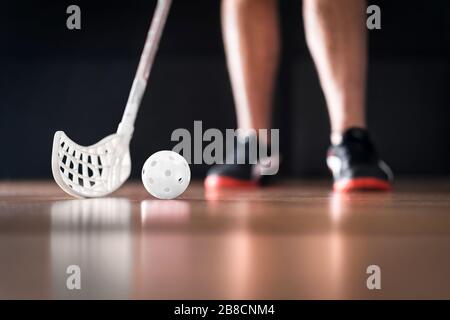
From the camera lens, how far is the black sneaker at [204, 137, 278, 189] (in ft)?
5.33

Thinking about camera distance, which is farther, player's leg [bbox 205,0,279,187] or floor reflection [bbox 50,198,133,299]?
player's leg [bbox 205,0,279,187]

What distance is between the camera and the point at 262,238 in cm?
67

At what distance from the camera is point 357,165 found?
1.44m

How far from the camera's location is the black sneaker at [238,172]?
64.0 inches

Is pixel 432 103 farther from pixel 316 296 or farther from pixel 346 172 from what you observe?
pixel 316 296

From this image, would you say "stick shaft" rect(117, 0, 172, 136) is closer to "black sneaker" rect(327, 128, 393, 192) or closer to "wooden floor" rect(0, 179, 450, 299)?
"black sneaker" rect(327, 128, 393, 192)

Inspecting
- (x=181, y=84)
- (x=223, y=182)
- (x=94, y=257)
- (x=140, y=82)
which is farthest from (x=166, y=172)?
(x=181, y=84)

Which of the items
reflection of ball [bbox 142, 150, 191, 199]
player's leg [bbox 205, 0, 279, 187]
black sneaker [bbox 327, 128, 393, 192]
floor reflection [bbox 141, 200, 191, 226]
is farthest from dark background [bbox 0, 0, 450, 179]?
floor reflection [bbox 141, 200, 191, 226]

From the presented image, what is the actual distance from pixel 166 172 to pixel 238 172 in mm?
449

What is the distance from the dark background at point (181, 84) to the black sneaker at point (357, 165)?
97 centimetres

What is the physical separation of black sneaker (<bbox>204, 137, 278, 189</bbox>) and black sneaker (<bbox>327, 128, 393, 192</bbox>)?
0.73 feet

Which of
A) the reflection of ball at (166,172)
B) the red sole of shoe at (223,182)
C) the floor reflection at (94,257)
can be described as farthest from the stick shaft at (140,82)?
the floor reflection at (94,257)

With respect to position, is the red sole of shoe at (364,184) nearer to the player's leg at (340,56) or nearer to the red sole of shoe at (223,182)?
the player's leg at (340,56)

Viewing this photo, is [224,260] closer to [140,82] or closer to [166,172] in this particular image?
[166,172]
